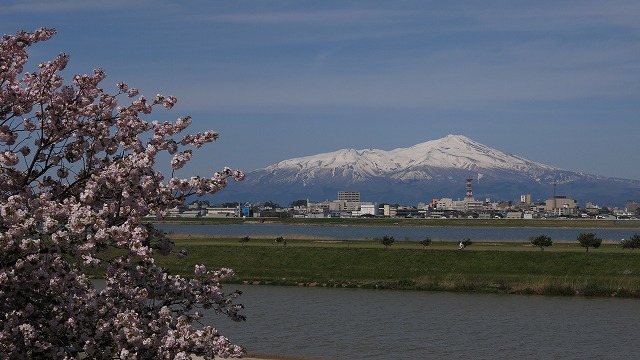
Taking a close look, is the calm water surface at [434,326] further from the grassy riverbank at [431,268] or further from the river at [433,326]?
the grassy riverbank at [431,268]

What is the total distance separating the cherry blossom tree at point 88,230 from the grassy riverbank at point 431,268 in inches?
1444

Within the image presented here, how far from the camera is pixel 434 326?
3703 cm

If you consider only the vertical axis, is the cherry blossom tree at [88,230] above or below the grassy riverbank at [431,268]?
above

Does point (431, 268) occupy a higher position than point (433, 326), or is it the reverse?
point (431, 268)

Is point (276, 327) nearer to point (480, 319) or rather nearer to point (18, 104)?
point (480, 319)

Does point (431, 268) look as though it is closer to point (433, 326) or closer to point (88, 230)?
point (433, 326)

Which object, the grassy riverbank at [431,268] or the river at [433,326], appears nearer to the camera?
the river at [433,326]

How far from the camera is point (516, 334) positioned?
35375 millimetres

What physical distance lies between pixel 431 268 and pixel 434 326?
24931 mm

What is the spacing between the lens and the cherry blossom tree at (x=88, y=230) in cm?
1041

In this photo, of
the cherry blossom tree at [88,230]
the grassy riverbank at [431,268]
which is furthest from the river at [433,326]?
the cherry blossom tree at [88,230]

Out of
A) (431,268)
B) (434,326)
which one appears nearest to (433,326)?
(434,326)

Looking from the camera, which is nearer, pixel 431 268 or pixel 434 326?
pixel 434 326

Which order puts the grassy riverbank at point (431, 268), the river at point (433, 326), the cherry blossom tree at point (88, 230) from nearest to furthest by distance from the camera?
1. the cherry blossom tree at point (88, 230)
2. the river at point (433, 326)
3. the grassy riverbank at point (431, 268)
